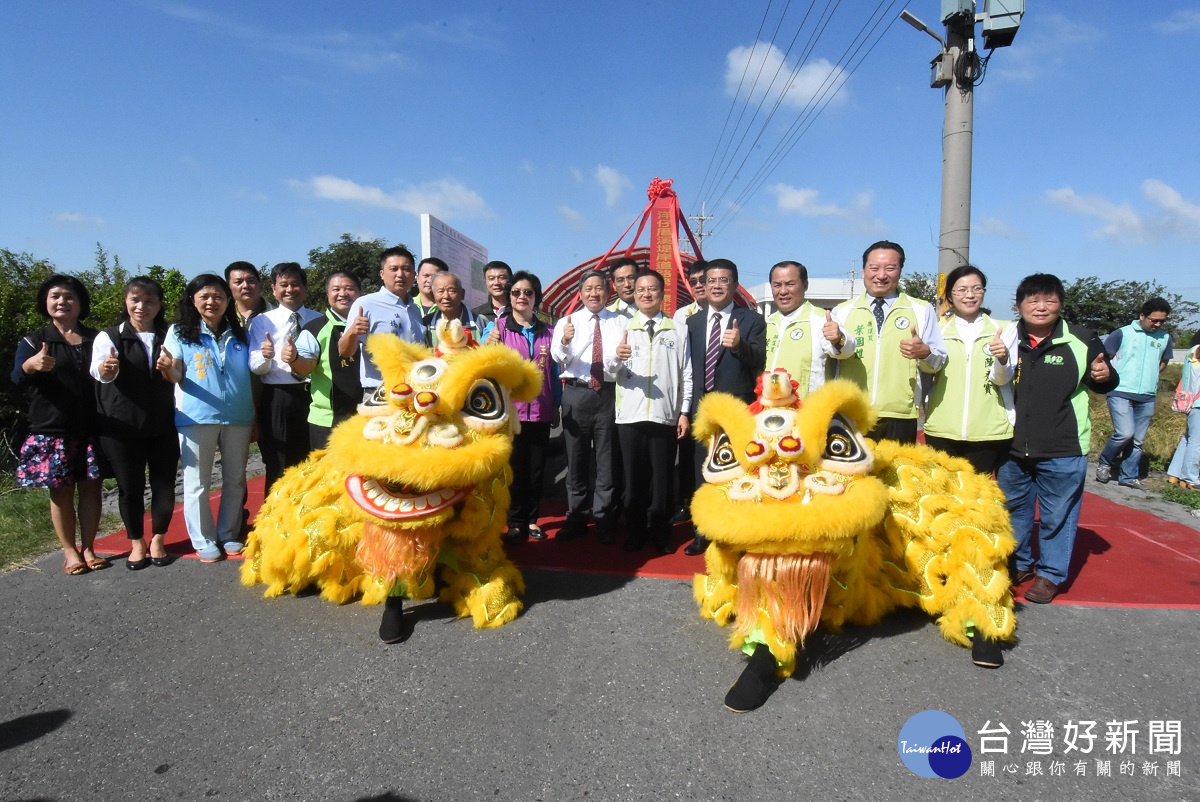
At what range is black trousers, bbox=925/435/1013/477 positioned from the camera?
366cm

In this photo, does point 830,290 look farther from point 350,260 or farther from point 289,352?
point 289,352

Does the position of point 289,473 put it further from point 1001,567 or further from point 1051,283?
point 1051,283

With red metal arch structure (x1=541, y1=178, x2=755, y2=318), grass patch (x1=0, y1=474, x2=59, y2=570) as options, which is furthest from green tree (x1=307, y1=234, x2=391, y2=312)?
grass patch (x1=0, y1=474, x2=59, y2=570)

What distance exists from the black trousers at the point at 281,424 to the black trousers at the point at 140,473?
53 centimetres

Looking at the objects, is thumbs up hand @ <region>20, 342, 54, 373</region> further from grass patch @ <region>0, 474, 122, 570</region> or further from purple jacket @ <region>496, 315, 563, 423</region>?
purple jacket @ <region>496, 315, 563, 423</region>

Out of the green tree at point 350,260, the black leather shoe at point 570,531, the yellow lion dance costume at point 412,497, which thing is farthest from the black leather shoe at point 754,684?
the green tree at point 350,260

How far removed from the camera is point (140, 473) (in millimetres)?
4074

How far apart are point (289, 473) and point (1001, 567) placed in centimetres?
376

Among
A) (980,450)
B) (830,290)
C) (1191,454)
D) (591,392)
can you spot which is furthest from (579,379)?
(830,290)

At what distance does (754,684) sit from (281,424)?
11.3ft

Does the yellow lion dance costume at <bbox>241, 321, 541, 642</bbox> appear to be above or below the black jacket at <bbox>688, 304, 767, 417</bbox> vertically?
below

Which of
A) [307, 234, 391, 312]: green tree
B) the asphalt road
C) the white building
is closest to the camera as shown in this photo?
the asphalt road

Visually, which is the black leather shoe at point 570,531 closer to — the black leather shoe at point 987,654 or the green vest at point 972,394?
Result: the green vest at point 972,394

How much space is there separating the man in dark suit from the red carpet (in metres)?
0.46
